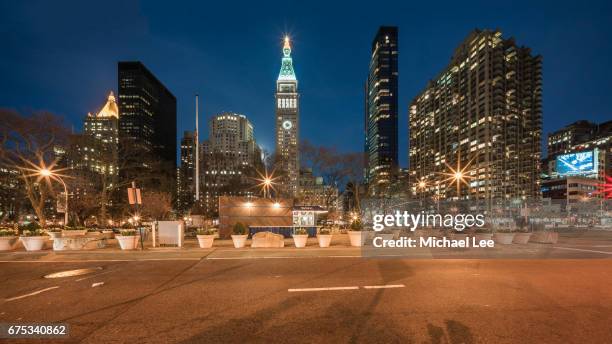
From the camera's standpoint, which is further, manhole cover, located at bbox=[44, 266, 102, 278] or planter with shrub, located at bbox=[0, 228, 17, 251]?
planter with shrub, located at bbox=[0, 228, 17, 251]

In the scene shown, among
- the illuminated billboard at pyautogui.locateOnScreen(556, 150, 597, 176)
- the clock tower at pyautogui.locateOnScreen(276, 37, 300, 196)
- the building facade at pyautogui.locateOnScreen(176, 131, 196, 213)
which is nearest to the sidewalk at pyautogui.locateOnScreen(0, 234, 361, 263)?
the building facade at pyautogui.locateOnScreen(176, 131, 196, 213)

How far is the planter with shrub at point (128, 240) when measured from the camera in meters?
16.3

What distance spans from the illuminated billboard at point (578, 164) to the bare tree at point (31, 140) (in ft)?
284

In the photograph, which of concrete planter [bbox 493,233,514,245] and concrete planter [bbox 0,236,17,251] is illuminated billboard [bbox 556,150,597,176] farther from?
concrete planter [bbox 0,236,17,251]

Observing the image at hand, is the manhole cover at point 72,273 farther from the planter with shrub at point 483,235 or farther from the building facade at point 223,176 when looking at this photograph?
the building facade at point 223,176

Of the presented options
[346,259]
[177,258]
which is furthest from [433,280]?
[177,258]

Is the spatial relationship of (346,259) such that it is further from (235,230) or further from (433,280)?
(235,230)

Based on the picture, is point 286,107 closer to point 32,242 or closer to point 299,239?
point 299,239

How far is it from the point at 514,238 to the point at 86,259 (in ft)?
76.0

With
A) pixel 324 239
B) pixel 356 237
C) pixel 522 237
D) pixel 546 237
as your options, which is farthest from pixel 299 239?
pixel 546 237

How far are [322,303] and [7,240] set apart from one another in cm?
1858

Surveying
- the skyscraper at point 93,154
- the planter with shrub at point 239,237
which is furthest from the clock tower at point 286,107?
the planter with shrub at point 239,237

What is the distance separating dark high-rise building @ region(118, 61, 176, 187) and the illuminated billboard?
3697 inches

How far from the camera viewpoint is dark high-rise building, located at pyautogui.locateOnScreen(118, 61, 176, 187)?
86750mm
